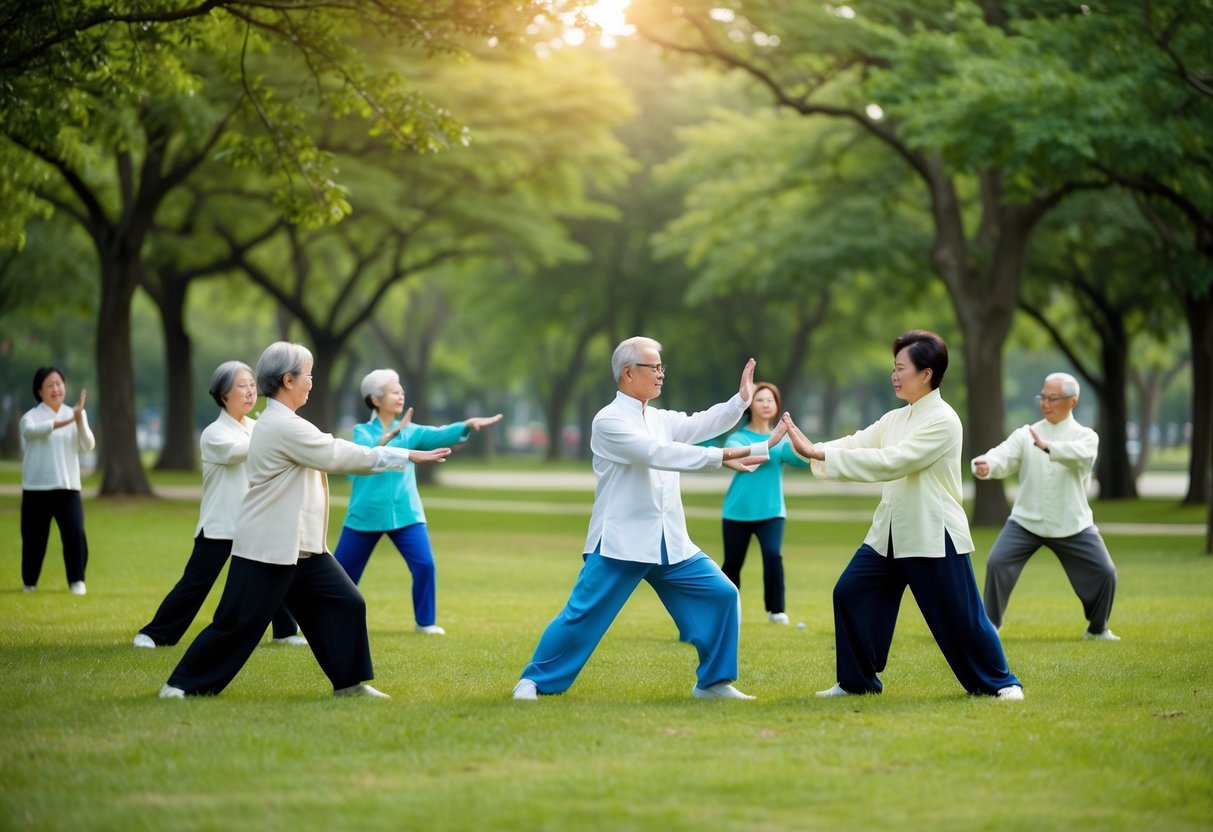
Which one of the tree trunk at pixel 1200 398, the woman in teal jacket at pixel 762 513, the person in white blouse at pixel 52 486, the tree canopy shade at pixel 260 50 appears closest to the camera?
the tree canopy shade at pixel 260 50

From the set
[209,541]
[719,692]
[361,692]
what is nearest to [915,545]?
[719,692]

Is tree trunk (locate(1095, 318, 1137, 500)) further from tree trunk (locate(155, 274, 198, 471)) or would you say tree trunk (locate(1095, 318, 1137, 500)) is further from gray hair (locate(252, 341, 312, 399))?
gray hair (locate(252, 341, 312, 399))

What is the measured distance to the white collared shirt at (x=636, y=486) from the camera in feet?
26.2

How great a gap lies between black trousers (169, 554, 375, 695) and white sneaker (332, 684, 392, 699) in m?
0.03

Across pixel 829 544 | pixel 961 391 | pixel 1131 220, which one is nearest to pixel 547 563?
pixel 829 544

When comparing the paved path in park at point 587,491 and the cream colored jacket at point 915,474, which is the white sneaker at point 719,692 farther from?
the paved path in park at point 587,491

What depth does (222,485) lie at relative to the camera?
10.4 metres

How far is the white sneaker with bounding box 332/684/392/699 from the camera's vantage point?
26.8ft

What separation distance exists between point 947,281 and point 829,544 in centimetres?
543

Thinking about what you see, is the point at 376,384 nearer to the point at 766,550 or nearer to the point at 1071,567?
the point at 766,550

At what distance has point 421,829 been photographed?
17.6ft

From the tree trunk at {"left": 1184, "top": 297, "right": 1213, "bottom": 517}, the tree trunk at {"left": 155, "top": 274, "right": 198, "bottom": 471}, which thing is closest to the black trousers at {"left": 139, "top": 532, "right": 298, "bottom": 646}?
the tree trunk at {"left": 1184, "top": 297, "right": 1213, "bottom": 517}

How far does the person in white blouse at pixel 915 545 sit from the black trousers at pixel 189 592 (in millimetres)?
4286

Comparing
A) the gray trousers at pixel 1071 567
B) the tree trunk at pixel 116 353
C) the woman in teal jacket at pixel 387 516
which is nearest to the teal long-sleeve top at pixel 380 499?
the woman in teal jacket at pixel 387 516
